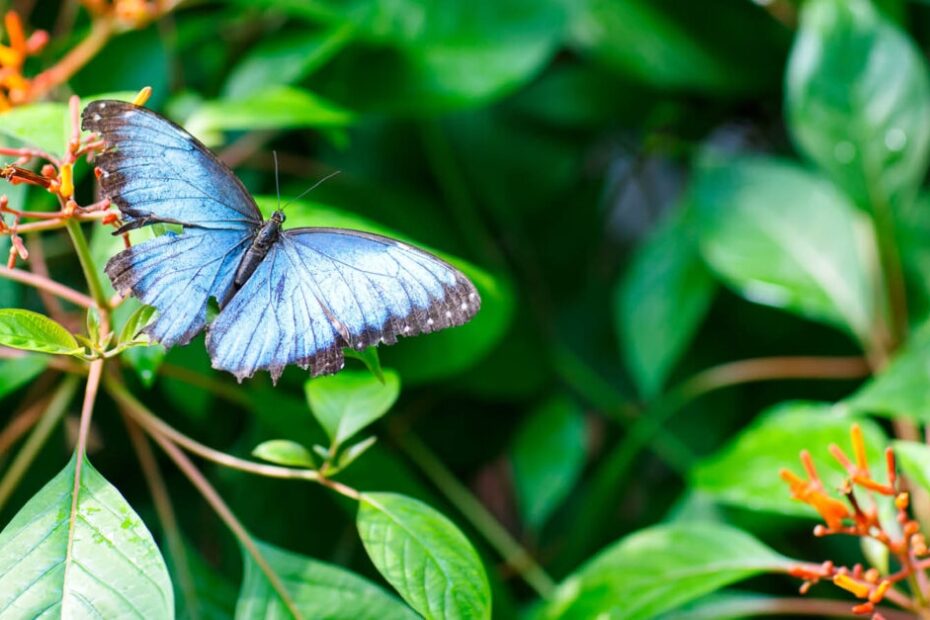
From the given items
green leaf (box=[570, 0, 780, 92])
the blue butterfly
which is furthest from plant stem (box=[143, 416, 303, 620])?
green leaf (box=[570, 0, 780, 92])

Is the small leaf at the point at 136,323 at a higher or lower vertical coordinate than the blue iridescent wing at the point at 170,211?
lower

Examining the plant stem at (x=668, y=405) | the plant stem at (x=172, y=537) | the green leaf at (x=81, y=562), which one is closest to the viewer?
the green leaf at (x=81, y=562)

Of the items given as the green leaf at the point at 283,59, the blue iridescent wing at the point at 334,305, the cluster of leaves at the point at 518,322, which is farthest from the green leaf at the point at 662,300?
the blue iridescent wing at the point at 334,305

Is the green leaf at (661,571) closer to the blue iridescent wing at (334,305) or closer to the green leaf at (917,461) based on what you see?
the green leaf at (917,461)

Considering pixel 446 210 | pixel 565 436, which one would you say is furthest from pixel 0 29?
pixel 565 436

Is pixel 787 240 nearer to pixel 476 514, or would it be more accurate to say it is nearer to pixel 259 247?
pixel 476 514

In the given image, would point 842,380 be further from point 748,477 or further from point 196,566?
point 196,566

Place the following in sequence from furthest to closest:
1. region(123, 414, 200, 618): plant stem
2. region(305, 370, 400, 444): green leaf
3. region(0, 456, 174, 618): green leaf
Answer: region(123, 414, 200, 618): plant stem < region(305, 370, 400, 444): green leaf < region(0, 456, 174, 618): green leaf

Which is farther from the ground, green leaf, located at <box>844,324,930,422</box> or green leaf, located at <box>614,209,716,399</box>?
green leaf, located at <box>614,209,716,399</box>

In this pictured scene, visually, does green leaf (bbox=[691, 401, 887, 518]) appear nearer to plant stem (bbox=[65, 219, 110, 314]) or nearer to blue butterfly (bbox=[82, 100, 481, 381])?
blue butterfly (bbox=[82, 100, 481, 381])
